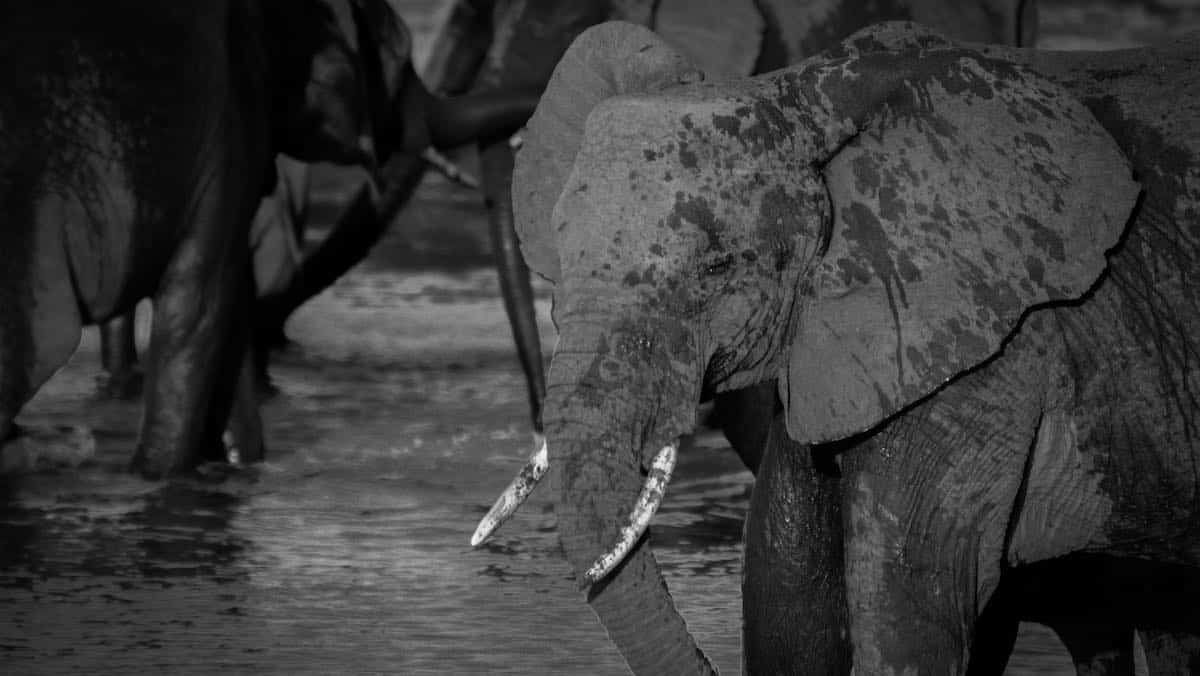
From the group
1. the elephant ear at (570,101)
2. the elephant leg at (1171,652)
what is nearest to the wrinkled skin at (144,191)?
the elephant ear at (570,101)

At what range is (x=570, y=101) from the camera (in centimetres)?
450

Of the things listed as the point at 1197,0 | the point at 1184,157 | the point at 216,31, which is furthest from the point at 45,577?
the point at 1197,0

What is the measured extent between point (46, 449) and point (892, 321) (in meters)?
3.97

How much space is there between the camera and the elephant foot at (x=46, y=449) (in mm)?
7254

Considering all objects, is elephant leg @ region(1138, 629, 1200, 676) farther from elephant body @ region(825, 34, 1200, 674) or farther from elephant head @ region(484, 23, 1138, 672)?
elephant head @ region(484, 23, 1138, 672)

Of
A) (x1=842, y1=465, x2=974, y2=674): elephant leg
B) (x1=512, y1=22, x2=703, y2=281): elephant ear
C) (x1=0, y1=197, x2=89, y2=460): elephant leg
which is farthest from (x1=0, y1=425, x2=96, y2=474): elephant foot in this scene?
(x1=842, y1=465, x2=974, y2=674): elephant leg

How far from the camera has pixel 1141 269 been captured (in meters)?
4.24

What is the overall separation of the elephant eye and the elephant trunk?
10 cm

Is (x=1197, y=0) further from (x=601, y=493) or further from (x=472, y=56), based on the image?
(x=601, y=493)

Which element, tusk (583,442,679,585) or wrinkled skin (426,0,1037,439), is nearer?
tusk (583,442,679,585)

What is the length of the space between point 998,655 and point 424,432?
3.84m

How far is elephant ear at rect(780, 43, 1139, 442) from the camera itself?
4.05 metres

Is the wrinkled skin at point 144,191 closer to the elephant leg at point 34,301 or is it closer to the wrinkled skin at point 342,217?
the elephant leg at point 34,301

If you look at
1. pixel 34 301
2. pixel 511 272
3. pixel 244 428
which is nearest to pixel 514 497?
pixel 34 301
